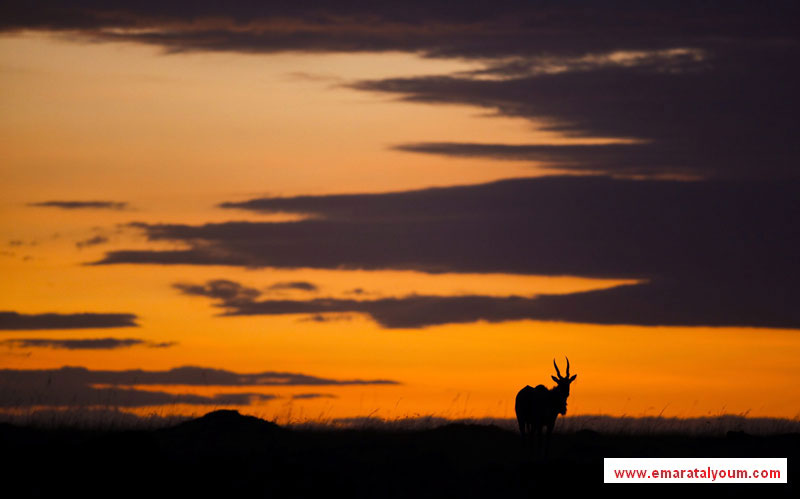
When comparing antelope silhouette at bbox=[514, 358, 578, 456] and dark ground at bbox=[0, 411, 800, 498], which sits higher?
antelope silhouette at bbox=[514, 358, 578, 456]

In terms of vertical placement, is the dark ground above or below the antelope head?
below

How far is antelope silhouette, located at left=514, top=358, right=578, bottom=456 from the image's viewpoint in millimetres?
28109

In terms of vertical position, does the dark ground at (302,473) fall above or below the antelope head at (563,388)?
below

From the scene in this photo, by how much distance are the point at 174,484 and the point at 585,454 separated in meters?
10.0

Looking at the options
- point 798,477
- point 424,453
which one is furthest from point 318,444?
point 798,477

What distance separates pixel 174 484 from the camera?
20.9 meters

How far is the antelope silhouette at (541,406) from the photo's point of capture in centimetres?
2811

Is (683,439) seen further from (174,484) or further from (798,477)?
(174,484)

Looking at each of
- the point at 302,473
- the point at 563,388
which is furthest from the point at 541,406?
the point at 302,473

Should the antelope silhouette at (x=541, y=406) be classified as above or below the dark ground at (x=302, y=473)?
above

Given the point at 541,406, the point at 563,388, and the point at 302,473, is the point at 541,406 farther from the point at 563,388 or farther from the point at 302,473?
the point at 302,473

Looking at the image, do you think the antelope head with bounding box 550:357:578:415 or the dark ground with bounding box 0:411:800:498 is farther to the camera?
the antelope head with bounding box 550:357:578:415

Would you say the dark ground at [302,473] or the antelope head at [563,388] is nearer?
the dark ground at [302,473]

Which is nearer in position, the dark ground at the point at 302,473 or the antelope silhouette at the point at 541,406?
the dark ground at the point at 302,473
